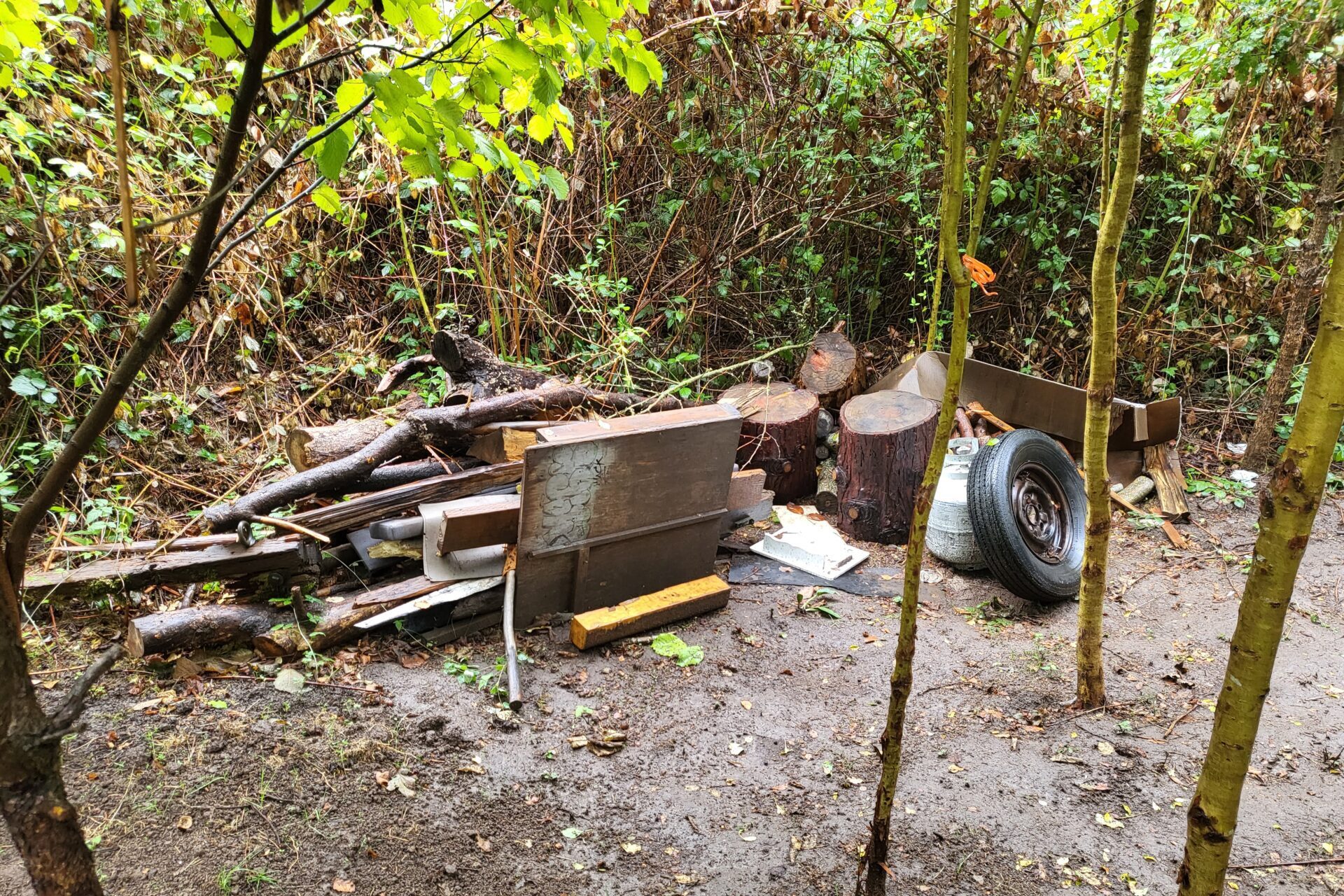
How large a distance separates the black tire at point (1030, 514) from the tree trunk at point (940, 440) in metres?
2.24

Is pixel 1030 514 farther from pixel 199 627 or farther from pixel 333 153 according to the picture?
pixel 199 627

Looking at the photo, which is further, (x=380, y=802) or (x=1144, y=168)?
(x=1144, y=168)

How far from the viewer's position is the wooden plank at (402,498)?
376 cm

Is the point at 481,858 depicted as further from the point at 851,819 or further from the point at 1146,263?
the point at 1146,263

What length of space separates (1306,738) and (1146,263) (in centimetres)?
488

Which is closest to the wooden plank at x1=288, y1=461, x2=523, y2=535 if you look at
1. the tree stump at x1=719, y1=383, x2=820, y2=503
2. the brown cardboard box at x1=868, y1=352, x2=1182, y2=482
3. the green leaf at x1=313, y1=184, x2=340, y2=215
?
the tree stump at x1=719, y1=383, x2=820, y2=503

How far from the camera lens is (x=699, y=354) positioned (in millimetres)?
6836

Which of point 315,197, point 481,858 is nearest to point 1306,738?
point 481,858

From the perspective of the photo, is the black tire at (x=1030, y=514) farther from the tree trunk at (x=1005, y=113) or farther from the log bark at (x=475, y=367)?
the log bark at (x=475, y=367)

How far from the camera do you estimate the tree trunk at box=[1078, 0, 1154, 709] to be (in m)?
2.58

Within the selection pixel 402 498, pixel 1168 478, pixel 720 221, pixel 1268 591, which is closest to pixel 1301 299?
pixel 1168 478

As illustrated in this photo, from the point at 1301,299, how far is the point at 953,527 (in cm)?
332

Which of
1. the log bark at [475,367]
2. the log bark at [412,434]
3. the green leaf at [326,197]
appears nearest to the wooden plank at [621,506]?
the log bark at [412,434]

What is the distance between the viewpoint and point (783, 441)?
544 centimetres
